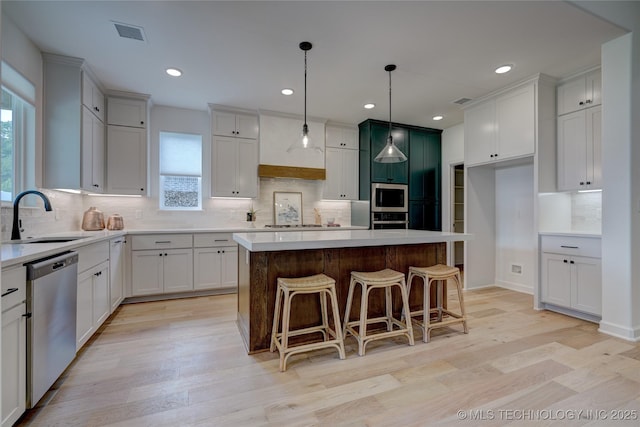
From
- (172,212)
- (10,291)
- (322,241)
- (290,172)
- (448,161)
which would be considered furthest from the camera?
(448,161)

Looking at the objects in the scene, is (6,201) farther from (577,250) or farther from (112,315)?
(577,250)

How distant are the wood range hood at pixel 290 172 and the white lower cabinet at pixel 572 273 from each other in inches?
120

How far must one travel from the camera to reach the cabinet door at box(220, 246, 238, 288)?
423cm

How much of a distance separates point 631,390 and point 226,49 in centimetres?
407

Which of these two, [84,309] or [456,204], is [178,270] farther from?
[456,204]

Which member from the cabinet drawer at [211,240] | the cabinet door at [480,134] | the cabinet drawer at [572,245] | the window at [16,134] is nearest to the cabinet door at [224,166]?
the cabinet drawer at [211,240]

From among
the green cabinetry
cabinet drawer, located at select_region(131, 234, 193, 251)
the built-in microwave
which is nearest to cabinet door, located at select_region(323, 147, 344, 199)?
the green cabinetry

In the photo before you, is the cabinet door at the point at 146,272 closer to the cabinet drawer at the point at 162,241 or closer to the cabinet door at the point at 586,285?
the cabinet drawer at the point at 162,241

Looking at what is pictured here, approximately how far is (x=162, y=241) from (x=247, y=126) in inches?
78.4

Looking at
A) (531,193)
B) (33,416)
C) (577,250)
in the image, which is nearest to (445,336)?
(577,250)

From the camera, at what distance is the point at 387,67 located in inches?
131

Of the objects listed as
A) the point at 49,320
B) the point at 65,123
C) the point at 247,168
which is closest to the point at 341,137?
the point at 247,168

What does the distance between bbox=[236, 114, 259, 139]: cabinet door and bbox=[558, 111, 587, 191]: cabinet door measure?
12.7ft

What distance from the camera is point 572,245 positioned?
332 centimetres
